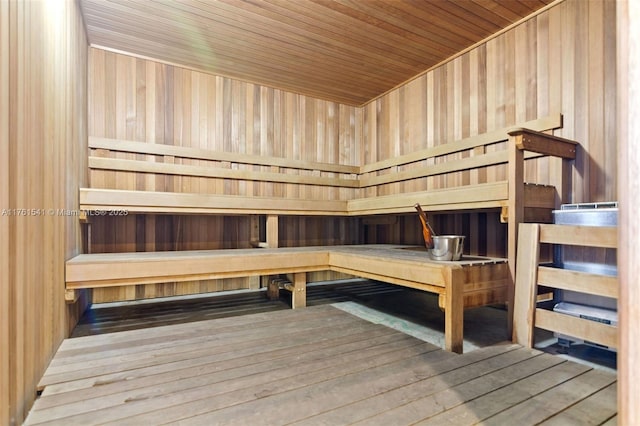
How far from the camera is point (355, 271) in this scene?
256cm

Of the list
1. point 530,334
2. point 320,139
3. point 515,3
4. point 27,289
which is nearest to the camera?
point 27,289

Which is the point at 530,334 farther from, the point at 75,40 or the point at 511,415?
the point at 75,40

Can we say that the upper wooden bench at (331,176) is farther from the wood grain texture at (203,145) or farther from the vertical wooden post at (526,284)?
the vertical wooden post at (526,284)

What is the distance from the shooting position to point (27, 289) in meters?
1.29

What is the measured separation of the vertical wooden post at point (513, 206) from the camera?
6.52 ft

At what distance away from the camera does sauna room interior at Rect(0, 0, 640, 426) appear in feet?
4.02

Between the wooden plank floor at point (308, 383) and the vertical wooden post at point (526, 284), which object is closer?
the wooden plank floor at point (308, 383)

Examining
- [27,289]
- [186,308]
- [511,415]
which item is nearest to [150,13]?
[27,289]

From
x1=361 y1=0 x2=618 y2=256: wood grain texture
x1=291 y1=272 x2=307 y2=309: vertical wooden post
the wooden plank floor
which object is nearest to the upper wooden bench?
x1=361 y1=0 x2=618 y2=256: wood grain texture

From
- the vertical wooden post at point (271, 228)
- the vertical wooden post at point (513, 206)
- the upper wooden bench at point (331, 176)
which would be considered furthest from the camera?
the vertical wooden post at point (271, 228)

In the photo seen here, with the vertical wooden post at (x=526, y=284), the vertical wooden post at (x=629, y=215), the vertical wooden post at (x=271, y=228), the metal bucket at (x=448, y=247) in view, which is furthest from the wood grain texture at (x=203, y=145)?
the vertical wooden post at (x=629, y=215)

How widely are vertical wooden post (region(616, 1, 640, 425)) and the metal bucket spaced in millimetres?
1426

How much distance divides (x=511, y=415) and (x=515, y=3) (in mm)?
2718

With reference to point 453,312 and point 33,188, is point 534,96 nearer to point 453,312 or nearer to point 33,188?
point 453,312
